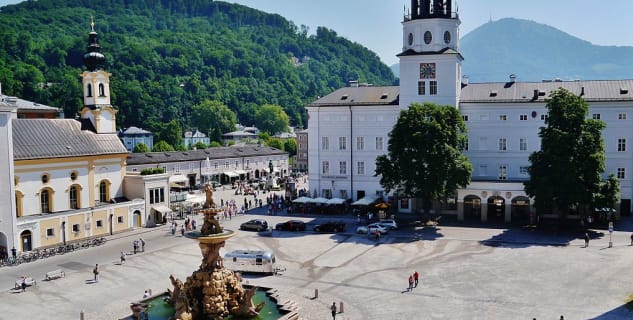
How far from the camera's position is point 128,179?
158 ft

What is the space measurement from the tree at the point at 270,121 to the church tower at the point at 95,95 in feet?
A: 371

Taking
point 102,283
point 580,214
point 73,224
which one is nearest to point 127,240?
point 73,224

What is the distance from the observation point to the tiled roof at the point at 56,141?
4078cm

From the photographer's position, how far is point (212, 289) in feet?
73.5

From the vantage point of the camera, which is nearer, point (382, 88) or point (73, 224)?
point (73, 224)

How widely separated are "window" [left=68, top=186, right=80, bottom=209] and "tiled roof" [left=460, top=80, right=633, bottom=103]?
33.2 metres

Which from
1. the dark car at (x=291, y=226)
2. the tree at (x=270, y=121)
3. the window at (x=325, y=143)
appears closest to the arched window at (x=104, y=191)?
the dark car at (x=291, y=226)

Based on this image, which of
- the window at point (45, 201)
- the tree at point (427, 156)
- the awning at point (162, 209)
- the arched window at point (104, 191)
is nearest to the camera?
the window at point (45, 201)

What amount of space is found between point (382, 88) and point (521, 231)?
21.3m

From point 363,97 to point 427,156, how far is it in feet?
46.9

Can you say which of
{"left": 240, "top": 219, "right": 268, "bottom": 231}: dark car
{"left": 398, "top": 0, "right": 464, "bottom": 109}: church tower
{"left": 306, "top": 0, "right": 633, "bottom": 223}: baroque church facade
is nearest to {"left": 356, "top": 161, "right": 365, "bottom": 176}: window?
{"left": 306, "top": 0, "right": 633, "bottom": 223}: baroque church facade

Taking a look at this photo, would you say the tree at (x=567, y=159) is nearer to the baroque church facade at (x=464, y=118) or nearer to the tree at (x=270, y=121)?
the baroque church facade at (x=464, y=118)

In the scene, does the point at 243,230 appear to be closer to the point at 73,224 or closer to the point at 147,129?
the point at 73,224

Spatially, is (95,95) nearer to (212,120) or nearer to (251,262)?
(251,262)
